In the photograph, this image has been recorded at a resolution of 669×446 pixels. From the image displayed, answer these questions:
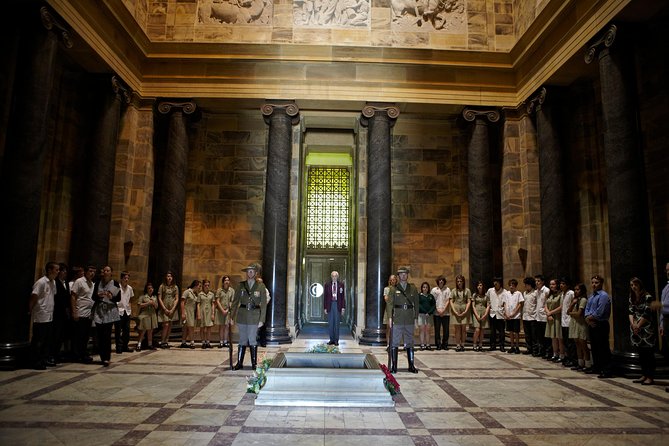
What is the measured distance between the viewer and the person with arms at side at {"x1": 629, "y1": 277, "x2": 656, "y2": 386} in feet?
24.7

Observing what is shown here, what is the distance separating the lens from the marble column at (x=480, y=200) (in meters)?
12.8

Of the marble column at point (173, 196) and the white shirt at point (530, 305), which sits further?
the marble column at point (173, 196)

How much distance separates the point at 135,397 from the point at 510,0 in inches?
562

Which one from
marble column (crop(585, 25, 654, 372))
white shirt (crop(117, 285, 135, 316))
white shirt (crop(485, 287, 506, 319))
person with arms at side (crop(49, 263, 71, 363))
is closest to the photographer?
marble column (crop(585, 25, 654, 372))

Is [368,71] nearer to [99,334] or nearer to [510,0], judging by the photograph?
[510,0]

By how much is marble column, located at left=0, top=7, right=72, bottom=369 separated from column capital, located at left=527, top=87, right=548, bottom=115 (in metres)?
11.4

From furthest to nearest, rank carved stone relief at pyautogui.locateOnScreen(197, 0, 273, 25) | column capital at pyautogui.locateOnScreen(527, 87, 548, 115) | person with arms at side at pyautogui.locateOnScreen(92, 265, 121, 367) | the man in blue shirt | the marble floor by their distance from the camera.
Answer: carved stone relief at pyautogui.locateOnScreen(197, 0, 273, 25), column capital at pyautogui.locateOnScreen(527, 87, 548, 115), person with arms at side at pyautogui.locateOnScreen(92, 265, 121, 367), the man in blue shirt, the marble floor

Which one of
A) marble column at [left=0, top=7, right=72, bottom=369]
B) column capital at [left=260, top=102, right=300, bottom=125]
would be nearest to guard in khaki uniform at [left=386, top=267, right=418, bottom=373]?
marble column at [left=0, top=7, right=72, bottom=369]

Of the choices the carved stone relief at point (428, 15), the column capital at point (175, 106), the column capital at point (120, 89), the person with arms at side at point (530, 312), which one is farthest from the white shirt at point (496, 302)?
the column capital at point (120, 89)

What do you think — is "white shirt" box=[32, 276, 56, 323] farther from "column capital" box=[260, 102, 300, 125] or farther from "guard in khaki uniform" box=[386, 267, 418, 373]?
"column capital" box=[260, 102, 300, 125]

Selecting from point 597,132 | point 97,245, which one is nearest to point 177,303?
point 97,245

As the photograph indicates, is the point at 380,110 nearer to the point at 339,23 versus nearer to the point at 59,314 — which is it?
the point at 339,23

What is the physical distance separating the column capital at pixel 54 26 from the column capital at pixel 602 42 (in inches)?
433

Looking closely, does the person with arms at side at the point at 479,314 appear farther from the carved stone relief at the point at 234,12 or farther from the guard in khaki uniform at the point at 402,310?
the carved stone relief at the point at 234,12
